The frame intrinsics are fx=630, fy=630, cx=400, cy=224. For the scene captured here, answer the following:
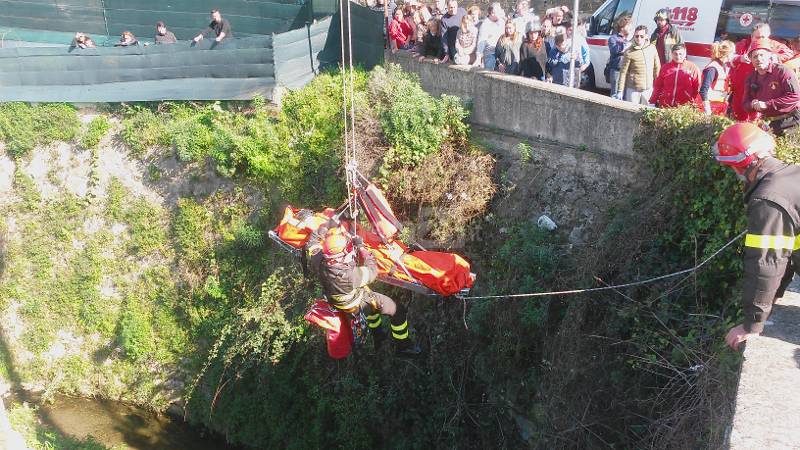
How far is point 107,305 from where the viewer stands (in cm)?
1173

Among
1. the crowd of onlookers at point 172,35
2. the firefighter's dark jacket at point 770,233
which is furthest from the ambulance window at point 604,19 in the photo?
the crowd of onlookers at point 172,35

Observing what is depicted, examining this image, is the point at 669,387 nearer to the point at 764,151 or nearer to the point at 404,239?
the point at 764,151

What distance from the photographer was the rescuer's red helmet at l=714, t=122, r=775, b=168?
4238 mm

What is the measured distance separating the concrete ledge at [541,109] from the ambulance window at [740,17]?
270cm

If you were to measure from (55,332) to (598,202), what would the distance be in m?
10.3

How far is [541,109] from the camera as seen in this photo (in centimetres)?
829

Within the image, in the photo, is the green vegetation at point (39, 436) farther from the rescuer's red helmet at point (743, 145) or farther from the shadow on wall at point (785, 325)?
the rescuer's red helmet at point (743, 145)

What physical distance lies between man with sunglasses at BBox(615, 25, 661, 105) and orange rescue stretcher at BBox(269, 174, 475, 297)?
10.9 ft

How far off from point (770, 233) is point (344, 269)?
3.74 m

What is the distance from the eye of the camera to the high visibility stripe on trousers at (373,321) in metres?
7.44

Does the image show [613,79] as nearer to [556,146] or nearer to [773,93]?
[556,146]

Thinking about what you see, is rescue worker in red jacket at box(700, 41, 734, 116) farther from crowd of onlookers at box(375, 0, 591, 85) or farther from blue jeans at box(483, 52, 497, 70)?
blue jeans at box(483, 52, 497, 70)

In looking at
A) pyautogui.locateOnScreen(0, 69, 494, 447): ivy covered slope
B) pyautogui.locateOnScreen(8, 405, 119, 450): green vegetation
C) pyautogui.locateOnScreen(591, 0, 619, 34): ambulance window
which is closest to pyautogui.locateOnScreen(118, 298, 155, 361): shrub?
pyautogui.locateOnScreen(0, 69, 494, 447): ivy covered slope

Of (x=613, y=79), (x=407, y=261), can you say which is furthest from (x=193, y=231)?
(x=613, y=79)
